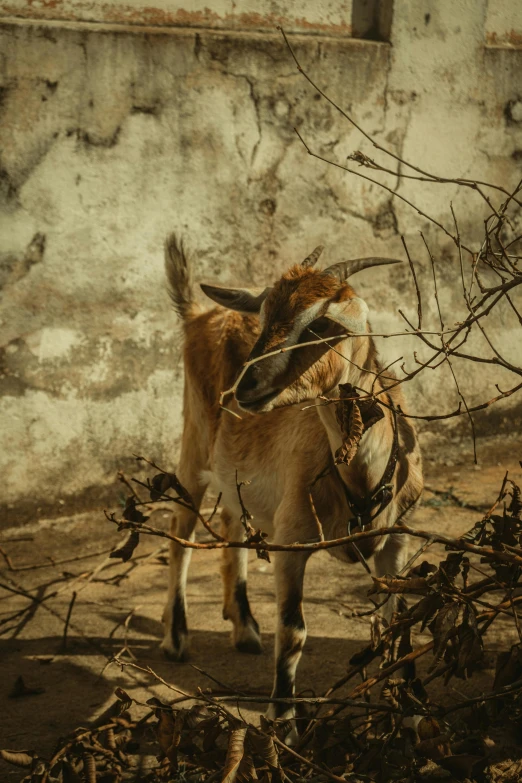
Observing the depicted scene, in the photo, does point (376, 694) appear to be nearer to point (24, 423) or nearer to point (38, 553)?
point (38, 553)

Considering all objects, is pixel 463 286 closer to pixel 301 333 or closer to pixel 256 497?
pixel 301 333

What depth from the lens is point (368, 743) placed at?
271cm

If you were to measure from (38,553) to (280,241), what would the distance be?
2300mm

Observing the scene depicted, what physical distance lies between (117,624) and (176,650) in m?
0.40

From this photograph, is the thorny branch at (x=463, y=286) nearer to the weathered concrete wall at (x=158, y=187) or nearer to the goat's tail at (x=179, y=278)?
the weathered concrete wall at (x=158, y=187)

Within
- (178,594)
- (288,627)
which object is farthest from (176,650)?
(288,627)

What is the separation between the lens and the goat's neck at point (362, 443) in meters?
3.04

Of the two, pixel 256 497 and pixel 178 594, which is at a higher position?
pixel 256 497

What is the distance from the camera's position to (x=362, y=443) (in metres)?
3.07

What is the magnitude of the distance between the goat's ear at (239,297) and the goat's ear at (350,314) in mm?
371

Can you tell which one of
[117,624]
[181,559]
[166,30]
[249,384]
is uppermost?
[166,30]

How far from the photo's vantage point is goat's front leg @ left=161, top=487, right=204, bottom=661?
3.85m

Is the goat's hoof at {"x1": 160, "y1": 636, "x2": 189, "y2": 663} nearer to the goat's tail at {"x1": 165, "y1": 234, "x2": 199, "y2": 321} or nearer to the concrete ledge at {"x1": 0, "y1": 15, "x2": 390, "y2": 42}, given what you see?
the goat's tail at {"x1": 165, "y1": 234, "x2": 199, "y2": 321}

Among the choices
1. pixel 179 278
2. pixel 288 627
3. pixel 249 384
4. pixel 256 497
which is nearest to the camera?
pixel 249 384
